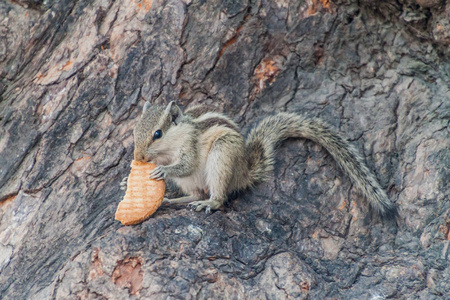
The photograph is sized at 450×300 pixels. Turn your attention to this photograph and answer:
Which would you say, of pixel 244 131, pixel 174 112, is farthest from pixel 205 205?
pixel 244 131

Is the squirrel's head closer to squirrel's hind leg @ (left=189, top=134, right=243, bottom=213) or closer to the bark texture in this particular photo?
squirrel's hind leg @ (left=189, top=134, right=243, bottom=213)

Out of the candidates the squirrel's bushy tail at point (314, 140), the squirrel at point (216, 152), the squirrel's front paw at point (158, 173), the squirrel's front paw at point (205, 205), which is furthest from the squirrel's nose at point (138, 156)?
the squirrel's bushy tail at point (314, 140)

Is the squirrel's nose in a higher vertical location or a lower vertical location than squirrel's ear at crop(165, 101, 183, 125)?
lower

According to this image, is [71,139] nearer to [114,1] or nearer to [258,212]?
[114,1]

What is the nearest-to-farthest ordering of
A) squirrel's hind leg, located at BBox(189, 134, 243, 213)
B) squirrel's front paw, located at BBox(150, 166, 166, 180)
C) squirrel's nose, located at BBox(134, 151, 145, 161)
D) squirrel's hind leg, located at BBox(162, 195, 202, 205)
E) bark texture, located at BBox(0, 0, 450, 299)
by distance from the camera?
1. bark texture, located at BBox(0, 0, 450, 299)
2. squirrel's front paw, located at BBox(150, 166, 166, 180)
3. squirrel's nose, located at BBox(134, 151, 145, 161)
4. squirrel's hind leg, located at BBox(189, 134, 243, 213)
5. squirrel's hind leg, located at BBox(162, 195, 202, 205)

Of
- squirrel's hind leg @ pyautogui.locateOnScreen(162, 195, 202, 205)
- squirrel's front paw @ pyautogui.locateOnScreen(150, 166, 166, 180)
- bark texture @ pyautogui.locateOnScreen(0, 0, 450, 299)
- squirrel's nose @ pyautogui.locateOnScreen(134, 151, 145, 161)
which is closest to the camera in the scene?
bark texture @ pyautogui.locateOnScreen(0, 0, 450, 299)

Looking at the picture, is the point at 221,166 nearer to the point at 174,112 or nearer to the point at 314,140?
the point at 174,112

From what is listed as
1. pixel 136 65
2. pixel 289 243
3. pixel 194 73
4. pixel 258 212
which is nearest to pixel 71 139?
pixel 136 65

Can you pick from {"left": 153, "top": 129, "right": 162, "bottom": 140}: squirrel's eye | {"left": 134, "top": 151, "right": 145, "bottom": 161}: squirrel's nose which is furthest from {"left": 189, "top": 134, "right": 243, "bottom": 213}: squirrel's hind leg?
{"left": 134, "top": 151, "right": 145, "bottom": 161}: squirrel's nose
